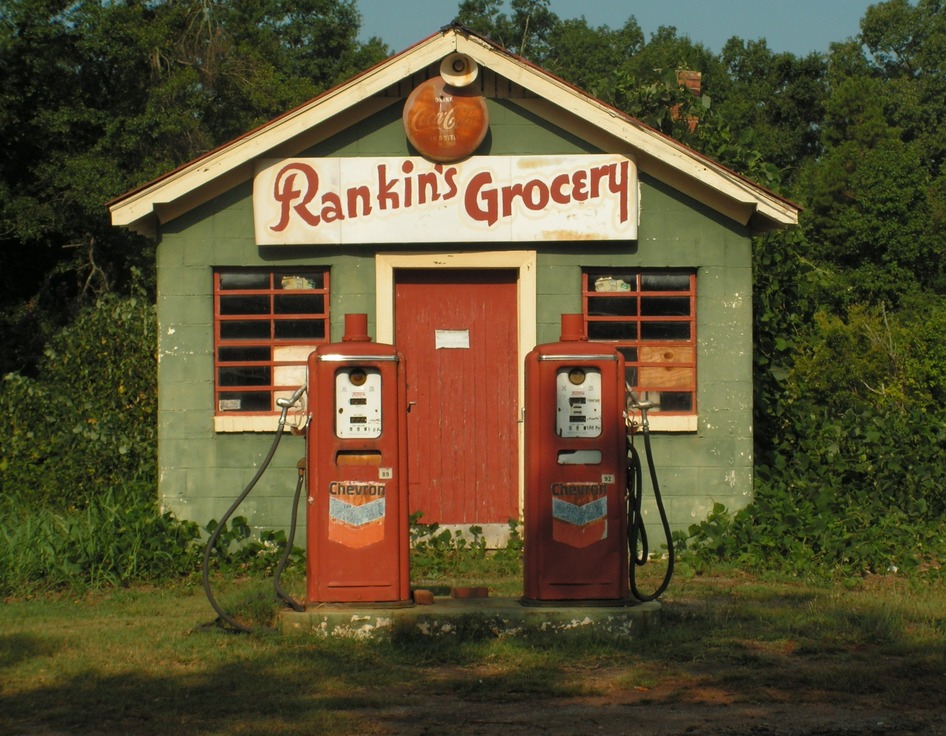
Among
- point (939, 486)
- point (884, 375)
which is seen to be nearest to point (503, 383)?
point (939, 486)

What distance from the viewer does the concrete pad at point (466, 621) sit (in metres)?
8.23

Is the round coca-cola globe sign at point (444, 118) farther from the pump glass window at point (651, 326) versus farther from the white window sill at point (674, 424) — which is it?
the white window sill at point (674, 424)

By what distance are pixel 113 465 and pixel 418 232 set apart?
178 inches

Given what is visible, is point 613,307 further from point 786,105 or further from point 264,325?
point 786,105

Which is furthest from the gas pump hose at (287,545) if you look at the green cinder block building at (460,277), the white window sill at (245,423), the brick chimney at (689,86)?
the brick chimney at (689,86)

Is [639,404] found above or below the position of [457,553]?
above

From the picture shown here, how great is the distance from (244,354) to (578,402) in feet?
14.8

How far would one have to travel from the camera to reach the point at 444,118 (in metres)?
11.8

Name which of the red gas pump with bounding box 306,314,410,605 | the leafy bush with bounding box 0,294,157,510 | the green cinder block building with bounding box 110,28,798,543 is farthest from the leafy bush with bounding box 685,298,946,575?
the leafy bush with bounding box 0,294,157,510

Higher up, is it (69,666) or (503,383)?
(503,383)

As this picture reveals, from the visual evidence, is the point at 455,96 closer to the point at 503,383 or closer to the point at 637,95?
the point at 503,383

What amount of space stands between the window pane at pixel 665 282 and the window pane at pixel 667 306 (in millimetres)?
90

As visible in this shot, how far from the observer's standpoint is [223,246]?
12000 mm

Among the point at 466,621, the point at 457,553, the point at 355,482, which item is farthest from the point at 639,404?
the point at 457,553
